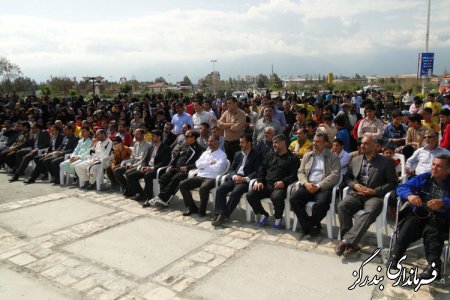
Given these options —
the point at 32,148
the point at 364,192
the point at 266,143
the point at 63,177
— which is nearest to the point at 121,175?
the point at 63,177

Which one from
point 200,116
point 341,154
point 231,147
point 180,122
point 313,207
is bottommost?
point 313,207

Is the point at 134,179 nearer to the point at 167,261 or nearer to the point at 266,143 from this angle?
the point at 266,143

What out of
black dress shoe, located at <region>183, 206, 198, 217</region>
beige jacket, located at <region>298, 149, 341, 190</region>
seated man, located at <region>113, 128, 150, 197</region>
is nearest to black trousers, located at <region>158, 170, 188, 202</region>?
black dress shoe, located at <region>183, 206, 198, 217</region>

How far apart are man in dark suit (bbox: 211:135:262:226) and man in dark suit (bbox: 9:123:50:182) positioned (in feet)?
18.8

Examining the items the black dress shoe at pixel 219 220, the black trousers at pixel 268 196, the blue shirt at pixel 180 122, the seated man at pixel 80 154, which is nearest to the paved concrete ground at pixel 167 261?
the black dress shoe at pixel 219 220

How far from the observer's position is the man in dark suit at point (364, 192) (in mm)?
4207

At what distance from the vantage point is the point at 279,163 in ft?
17.5

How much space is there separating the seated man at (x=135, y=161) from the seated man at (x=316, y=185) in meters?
3.26

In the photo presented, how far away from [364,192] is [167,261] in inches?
101

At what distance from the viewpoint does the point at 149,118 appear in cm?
1103

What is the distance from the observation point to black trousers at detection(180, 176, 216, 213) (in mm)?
5746

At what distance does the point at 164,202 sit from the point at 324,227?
2.68 meters

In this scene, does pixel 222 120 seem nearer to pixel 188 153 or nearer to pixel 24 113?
pixel 188 153

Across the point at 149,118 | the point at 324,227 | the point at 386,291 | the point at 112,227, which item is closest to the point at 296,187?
the point at 324,227
